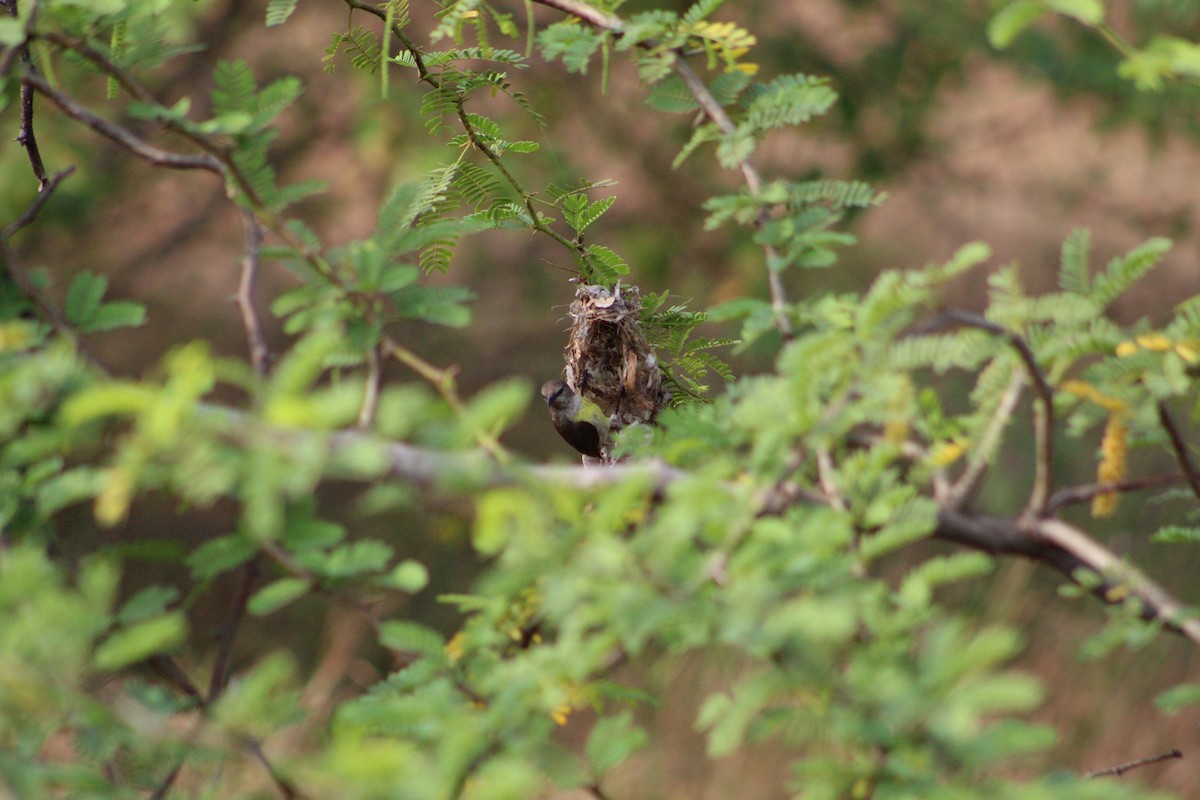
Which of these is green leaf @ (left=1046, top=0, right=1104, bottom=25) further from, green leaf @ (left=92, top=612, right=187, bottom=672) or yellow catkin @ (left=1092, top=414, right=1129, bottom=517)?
green leaf @ (left=92, top=612, right=187, bottom=672)

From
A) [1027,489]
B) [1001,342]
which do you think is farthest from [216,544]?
[1027,489]

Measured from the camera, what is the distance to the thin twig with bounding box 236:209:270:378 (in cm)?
83

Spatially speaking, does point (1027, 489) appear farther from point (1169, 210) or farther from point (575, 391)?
point (575, 391)

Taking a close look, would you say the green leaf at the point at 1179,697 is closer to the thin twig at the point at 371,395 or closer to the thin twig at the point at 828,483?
the thin twig at the point at 828,483

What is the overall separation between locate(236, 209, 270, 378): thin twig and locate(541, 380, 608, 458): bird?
0.86m

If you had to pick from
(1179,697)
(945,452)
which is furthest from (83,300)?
(1179,697)

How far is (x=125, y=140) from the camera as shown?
91cm

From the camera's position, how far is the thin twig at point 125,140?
87cm

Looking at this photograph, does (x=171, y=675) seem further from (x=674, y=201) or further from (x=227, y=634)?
(x=674, y=201)

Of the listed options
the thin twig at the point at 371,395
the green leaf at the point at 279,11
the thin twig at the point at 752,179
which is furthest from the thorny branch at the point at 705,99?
the thin twig at the point at 371,395

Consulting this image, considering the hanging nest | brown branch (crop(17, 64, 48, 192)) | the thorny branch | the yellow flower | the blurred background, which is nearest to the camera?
the yellow flower

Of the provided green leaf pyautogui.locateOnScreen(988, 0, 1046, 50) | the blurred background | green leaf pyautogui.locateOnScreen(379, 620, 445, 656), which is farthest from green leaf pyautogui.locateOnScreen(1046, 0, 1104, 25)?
the blurred background

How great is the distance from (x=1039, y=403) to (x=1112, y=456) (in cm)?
17

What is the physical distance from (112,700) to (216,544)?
0.15 meters
